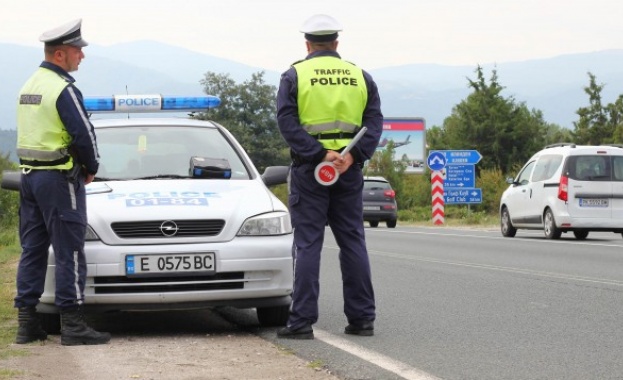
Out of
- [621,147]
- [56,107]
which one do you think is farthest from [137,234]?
[621,147]

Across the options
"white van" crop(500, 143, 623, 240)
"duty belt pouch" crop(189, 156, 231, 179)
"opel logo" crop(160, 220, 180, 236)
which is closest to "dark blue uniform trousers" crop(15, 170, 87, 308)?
"opel logo" crop(160, 220, 180, 236)

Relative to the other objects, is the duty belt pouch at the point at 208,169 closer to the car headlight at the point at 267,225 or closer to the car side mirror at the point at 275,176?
the car side mirror at the point at 275,176

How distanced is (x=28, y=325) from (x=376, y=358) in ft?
7.69

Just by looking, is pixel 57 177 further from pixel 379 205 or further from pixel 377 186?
pixel 377 186

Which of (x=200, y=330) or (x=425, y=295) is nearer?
(x=200, y=330)

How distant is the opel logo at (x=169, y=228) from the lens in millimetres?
7920

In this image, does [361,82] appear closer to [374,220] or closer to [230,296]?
[230,296]

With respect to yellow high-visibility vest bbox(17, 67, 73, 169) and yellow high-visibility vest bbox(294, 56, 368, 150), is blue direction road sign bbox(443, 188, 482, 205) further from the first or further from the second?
yellow high-visibility vest bbox(17, 67, 73, 169)

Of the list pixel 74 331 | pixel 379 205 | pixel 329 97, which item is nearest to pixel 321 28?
pixel 329 97

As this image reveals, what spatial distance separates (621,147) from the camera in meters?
22.9

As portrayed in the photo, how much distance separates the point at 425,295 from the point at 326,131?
336 centimetres

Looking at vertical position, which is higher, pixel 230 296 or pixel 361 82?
pixel 361 82

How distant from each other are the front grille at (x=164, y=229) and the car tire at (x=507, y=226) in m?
17.3

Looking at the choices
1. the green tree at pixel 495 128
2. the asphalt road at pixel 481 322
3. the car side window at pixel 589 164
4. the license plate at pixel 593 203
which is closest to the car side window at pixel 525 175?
the car side window at pixel 589 164
